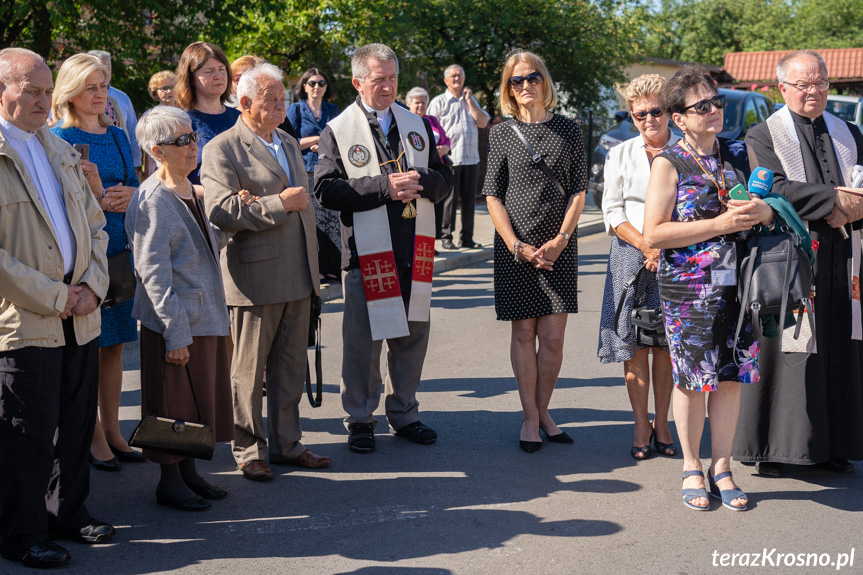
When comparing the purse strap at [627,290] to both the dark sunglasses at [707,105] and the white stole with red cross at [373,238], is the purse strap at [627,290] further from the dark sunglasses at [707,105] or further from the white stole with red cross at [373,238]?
the white stole with red cross at [373,238]

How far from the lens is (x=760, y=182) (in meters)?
4.37

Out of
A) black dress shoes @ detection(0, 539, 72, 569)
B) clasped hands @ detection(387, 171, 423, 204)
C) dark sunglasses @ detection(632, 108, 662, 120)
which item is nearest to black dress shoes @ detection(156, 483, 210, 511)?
black dress shoes @ detection(0, 539, 72, 569)

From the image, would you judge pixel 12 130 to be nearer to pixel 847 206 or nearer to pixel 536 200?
pixel 536 200

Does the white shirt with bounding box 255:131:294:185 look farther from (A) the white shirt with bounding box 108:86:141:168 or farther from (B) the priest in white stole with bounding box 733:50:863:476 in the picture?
(B) the priest in white stole with bounding box 733:50:863:476

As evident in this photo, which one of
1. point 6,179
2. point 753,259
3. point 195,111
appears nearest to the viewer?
point 6,179

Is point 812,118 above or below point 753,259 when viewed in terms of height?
above

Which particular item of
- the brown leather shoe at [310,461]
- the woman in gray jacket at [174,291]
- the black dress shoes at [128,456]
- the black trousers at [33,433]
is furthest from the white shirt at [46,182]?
the brown leather shoe at [310,461]

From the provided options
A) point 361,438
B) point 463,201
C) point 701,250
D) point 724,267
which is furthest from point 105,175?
point 463,201

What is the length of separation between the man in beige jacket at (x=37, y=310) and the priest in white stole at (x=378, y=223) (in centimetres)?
165

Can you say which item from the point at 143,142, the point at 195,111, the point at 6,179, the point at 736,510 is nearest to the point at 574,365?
the point at 736,510

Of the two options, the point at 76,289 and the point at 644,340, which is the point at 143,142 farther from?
the point at 644,340

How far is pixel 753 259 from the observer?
14.0 feet

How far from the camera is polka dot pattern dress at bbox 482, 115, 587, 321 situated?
5375 millimetres

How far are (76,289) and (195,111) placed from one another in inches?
83.7
